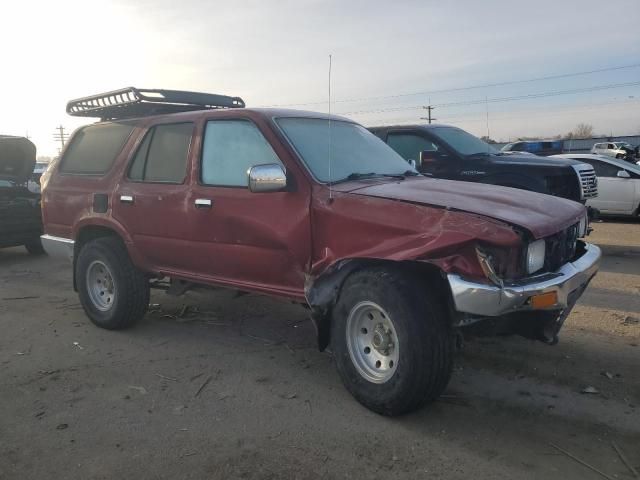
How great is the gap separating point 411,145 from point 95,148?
4.70 meters

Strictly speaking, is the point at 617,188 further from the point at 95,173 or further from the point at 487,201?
the point at 95,173

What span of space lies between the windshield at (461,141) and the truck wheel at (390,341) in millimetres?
5297

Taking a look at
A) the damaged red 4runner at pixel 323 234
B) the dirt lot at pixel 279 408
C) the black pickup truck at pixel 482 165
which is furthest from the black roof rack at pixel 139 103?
the black pickup truck at pixel 482 165

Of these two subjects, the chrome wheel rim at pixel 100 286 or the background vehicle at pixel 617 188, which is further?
the background vehicle at pixel 617 188

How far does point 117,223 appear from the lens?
17.1 ft

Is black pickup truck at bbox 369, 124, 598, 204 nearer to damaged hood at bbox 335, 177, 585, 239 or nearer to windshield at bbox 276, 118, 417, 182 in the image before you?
windshield at bbox 276, 118, 417, 182

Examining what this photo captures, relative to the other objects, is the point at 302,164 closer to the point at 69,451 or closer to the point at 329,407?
the point at 329,407

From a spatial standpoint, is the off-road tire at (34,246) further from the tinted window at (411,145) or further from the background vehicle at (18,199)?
the tinted window at (411,145)

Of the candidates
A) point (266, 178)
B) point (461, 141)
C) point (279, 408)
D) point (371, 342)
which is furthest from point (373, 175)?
point (461, 141)

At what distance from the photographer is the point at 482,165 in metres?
8.11

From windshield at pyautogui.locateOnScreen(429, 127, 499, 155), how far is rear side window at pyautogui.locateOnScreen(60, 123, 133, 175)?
478 centimetres

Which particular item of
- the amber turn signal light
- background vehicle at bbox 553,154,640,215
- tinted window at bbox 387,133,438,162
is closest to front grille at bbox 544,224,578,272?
the amber turn signal light

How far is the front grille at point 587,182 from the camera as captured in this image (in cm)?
813

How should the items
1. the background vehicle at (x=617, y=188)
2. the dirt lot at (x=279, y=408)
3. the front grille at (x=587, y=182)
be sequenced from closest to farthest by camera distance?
the dirt lot at (x=279, y=408) < the front grille at (x=587, y=182) < the background vehicle at (x=617, y=188)
